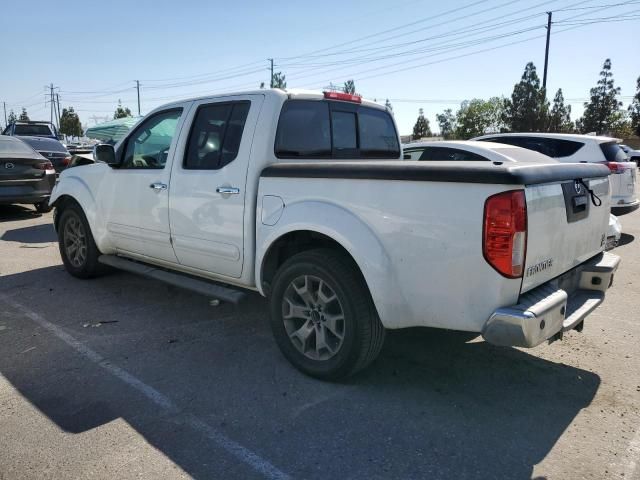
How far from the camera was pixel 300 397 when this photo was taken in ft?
11.1

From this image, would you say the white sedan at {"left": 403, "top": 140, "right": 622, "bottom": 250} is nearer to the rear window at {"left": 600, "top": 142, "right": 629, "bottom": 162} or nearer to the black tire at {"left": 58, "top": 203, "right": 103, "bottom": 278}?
the rear window at {"left": 600, "top": 142, "right": 629, "bottom": 162}

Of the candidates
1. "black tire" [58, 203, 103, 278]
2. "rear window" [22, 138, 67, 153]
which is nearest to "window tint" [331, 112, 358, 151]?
"black tire" [58, 203, 103, 278]

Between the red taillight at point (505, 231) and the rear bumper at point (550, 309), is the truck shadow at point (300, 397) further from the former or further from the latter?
the red taillight at point (505, 231)

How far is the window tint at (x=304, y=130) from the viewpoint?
407cm

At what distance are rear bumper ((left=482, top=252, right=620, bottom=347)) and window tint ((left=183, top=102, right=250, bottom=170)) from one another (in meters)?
2.38

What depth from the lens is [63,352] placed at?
409cm

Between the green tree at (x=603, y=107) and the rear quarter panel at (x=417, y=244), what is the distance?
234ft

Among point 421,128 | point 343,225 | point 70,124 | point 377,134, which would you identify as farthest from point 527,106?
point 70,124

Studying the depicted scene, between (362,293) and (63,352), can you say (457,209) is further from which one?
(63,352)

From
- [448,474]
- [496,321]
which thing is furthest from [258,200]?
[448,474]

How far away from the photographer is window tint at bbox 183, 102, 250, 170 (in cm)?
417

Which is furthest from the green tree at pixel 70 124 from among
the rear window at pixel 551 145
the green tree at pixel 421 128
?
the rear window at pixel 551 145

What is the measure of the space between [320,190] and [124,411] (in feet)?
6.10

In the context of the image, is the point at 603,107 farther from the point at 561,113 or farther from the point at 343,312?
the point at 343,312
